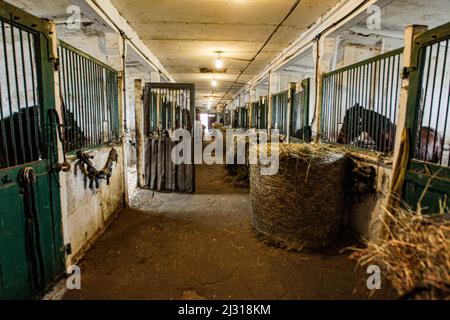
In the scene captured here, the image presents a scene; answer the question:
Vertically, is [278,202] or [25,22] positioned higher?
[25,22]

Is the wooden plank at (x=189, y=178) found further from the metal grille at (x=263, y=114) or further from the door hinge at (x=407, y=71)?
the door hinge at (x=407, y=71)

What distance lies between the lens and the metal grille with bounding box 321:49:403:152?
274cm

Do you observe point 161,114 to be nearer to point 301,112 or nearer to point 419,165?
point 301,112

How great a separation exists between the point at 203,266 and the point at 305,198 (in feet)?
3.91

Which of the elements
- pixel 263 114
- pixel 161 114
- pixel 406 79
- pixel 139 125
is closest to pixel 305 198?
pixel 406 79

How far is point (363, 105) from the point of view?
3211 millimetres

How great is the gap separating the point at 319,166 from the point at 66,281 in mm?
2489

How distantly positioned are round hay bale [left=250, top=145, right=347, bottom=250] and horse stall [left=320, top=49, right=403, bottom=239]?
0.85 ft

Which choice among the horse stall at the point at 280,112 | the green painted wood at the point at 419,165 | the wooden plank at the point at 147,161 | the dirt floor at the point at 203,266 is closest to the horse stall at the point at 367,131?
the green painted wood at the point at 419,165

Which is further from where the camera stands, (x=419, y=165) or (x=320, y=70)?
(x=320, y=70)

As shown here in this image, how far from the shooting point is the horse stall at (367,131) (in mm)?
2684
